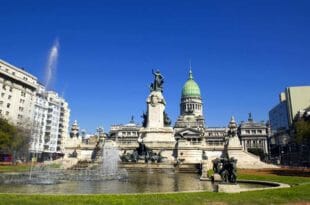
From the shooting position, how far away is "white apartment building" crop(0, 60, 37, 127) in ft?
229

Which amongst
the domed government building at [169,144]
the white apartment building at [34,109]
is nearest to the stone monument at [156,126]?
the domed government building at [169,144]

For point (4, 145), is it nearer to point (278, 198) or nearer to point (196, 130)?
point (278, 198)

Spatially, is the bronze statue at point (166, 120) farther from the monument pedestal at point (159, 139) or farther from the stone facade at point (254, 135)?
the stone facade at point (254, 135)

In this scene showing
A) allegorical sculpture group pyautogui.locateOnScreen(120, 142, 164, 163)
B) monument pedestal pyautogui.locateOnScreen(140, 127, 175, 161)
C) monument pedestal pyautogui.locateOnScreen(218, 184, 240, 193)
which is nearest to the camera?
monument pedestal pyautogui.locateOnScreen(218, 184, 240, 193)

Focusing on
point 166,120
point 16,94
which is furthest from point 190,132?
point 16,94

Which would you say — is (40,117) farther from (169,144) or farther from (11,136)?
(169,144)

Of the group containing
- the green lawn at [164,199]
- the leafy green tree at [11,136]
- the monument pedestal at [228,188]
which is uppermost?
the leafy green tree at [11,136]

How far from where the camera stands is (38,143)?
292ft

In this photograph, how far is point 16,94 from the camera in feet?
243

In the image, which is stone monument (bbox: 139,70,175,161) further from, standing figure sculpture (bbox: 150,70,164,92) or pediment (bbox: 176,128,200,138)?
pediment (bbox: 176,128,200,138)

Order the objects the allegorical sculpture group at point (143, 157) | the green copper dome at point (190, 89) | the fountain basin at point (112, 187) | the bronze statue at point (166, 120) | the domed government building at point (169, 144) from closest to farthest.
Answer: the fountain basin at point (112, 187) → the allegorical sculpture group at point (143, 157) → the domed government building at point (169, 144) → the bronze statue at point (166, 120) → the green copper dome at point (190, 89)

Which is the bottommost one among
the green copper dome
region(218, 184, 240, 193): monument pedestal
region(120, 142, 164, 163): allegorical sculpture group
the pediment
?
region(218, 184, 240, 193): monument pedestal

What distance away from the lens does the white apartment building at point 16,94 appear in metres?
69.9

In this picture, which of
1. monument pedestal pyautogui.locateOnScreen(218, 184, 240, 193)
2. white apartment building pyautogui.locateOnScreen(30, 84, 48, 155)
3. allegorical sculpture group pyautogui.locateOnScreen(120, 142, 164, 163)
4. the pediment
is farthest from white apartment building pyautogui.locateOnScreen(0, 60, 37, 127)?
the pediment
